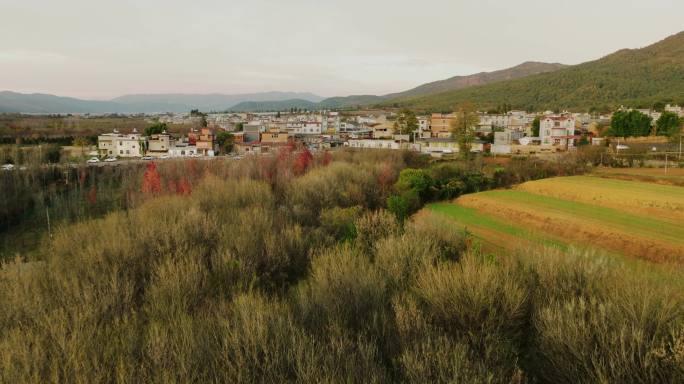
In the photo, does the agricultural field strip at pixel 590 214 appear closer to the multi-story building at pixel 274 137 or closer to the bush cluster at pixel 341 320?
the bush cluster at pixel 341 320

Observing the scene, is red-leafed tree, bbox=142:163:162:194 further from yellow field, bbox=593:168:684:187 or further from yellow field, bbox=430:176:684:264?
yellow field, bbox=593:168:684:187

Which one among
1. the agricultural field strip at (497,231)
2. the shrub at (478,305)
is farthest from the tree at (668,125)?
the shrub at (478,305)

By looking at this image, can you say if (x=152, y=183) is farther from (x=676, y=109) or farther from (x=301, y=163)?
(x=676, y=109)

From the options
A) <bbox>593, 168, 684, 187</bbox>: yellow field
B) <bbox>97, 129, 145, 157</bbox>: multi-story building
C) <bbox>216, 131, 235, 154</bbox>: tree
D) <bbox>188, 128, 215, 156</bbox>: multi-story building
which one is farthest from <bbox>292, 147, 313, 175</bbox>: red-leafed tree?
<bbox>97, 129, 145, 157</bbox>: multi-story building

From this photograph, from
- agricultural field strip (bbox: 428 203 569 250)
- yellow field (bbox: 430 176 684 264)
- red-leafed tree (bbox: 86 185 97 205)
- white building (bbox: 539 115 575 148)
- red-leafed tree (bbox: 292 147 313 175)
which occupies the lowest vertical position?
red-leafed tree (bbox: 86 185 97 205)

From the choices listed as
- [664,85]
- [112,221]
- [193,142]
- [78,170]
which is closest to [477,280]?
[112,221]

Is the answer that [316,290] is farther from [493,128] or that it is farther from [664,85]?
[664,85]

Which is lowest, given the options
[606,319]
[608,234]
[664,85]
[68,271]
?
[608,234]
